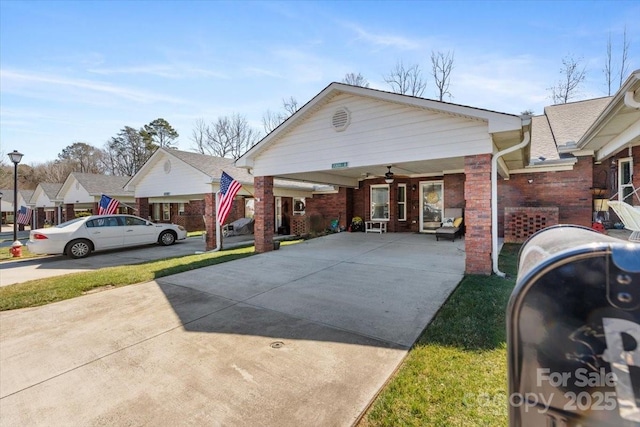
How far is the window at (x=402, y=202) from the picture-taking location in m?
14.4

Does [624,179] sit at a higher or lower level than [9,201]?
lower

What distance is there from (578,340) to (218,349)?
3547mm

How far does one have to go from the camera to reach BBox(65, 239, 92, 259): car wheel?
11172mm

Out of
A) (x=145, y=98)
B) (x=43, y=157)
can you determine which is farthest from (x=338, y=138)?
(x=43, y=157)

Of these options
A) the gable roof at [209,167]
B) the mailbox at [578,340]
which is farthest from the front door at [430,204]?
the mailbox at [578,340]

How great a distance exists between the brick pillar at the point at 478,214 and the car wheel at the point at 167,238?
1312 centimetres

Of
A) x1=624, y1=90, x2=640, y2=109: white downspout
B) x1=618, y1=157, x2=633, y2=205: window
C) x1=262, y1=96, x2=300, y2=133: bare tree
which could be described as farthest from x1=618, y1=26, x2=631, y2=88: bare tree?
x1=262, y1=96, x2=300, y2=133: bare tree

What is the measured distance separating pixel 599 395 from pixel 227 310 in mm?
4711

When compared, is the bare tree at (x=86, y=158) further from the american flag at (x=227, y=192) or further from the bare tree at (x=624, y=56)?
the bare tree at (x=624, y=56)

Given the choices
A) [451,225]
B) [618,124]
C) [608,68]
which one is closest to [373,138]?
[618,124]

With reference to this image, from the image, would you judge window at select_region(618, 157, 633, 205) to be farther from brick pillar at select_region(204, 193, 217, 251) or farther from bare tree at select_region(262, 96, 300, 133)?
bare tree at select_region(262, 96, 300, 133)

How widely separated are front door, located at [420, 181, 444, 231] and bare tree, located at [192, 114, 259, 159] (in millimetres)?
26928

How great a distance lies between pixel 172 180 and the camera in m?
14.8

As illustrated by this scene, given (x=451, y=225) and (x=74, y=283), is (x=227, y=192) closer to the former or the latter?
(x=74, y=283)
